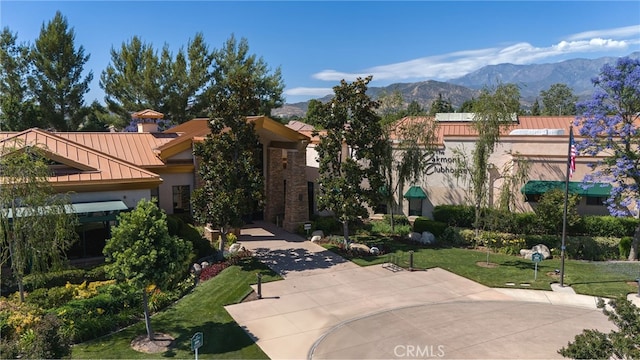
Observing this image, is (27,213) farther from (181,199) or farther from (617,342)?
(617,342)

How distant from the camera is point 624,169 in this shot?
884 inches

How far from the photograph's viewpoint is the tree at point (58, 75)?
46094 millimetres

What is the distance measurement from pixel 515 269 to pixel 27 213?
20.0 metres

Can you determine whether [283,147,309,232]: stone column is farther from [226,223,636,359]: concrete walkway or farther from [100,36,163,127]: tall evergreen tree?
[100,36,163,127]: tall evergreen tree

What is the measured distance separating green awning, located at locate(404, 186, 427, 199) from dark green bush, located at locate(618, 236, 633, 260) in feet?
35.9

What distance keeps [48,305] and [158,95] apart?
35612 mm

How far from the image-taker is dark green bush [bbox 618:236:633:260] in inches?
934

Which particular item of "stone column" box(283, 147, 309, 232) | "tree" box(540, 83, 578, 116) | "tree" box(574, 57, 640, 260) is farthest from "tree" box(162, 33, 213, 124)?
"tree" box(540, 83, 578, 116)

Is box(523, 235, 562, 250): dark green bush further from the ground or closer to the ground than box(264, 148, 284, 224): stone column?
closer to the ground

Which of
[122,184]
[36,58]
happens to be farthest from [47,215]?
[36,58]

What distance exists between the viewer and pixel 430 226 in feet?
89.5

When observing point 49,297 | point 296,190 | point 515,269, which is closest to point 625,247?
point 515,269

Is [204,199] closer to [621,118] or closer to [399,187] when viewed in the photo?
[399,187]

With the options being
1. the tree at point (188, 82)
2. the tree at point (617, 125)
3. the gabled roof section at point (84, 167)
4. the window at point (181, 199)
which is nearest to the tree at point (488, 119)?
the tree at point (617, 125)
